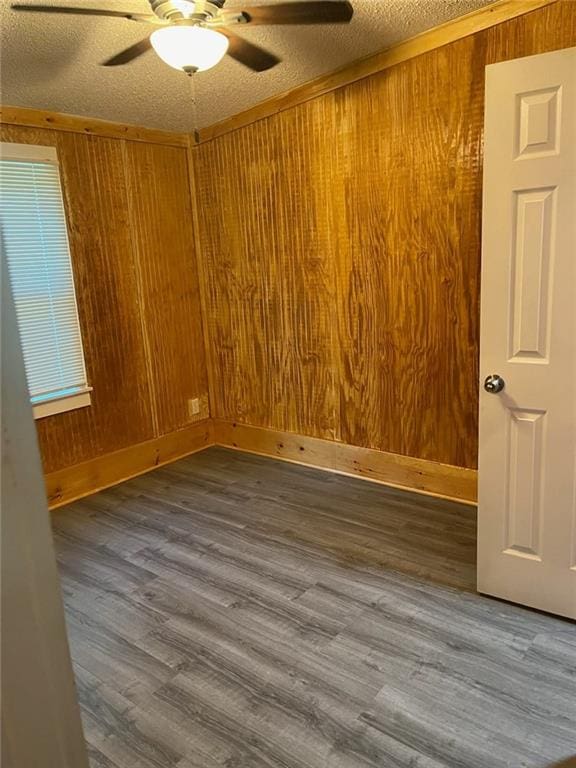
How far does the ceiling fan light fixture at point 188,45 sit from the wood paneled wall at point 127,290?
1.65m

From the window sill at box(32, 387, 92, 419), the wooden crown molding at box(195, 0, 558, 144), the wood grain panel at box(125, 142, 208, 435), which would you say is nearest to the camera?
the wooden crown molding at box(195, 0, 558, 144)

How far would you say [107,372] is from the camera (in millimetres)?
3781

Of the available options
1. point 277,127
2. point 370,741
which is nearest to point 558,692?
point 370,741

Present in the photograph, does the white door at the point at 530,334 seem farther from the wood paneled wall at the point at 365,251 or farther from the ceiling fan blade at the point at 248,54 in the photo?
the ceiling fan blade at the point at 248,54

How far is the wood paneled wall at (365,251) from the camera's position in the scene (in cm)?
290

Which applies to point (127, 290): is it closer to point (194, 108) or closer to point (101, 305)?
point (101, 305)

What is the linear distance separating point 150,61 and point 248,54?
0.58 metres

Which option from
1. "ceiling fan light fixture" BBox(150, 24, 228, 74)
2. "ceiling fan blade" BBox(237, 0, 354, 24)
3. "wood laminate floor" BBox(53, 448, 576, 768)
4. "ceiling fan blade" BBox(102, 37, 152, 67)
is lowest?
"wood laminate floor" BBox(53, 448, 576, 768)

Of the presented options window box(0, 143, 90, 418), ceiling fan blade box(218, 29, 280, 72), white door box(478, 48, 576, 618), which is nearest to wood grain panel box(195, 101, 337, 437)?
ceiling fan blade box(218, 29, 280, 72)

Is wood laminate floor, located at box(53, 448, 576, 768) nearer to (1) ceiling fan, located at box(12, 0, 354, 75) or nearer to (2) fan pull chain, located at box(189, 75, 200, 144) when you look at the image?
(1) ceiling fan, located at box(12, 0, 354, 75)

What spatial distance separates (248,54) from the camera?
2.50 meters

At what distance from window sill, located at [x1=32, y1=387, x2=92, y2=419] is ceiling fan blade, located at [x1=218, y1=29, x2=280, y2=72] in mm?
2196

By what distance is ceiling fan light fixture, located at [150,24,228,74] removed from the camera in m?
1.98

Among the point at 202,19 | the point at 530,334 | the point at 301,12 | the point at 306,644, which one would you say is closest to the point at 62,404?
the point at 306,644
